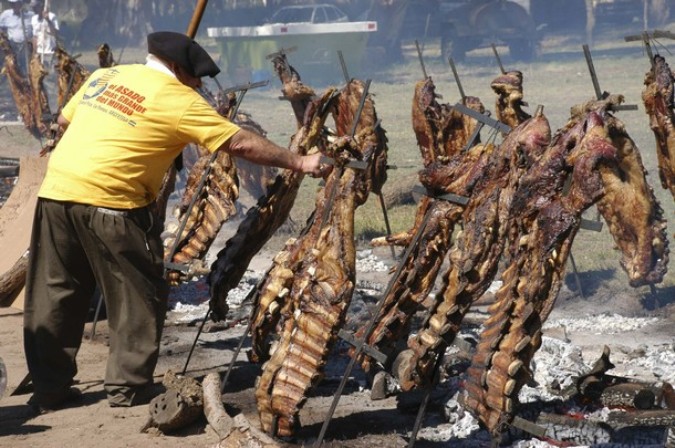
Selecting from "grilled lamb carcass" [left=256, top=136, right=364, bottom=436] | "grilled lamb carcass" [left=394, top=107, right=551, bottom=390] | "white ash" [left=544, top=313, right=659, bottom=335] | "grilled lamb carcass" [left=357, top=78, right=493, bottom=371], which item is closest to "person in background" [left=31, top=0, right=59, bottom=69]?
"white ash" [left=544, top=313, right=659, bottom=335]

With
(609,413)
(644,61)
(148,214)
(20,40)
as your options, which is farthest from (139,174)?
(644,61)

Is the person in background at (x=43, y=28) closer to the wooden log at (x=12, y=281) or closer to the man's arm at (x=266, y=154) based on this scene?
the wooden log at (x=12, y=281)

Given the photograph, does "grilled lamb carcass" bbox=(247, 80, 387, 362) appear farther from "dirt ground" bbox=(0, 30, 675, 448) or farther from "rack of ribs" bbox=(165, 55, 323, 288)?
"dirt ground" bbox=(0, 30, 675, 448)

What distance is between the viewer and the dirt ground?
6535mm

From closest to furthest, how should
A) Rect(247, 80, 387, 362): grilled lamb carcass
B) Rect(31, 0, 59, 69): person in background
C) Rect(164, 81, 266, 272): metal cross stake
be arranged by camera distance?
Rect(247, 80, 387, 362): grilled lamb carcass → Rect(164, 81, 266, 272): metal cross stake → Rect(31, 0, 59, 69): person in background

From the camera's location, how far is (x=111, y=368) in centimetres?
717

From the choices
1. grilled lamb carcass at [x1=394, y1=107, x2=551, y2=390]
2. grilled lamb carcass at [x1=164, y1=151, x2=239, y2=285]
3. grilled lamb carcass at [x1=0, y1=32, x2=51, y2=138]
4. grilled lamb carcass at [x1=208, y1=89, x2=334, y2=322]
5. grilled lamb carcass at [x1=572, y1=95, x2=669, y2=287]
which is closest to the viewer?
grilled lamb carcass at [x1=394, y1=107, x2=551, y2=390]

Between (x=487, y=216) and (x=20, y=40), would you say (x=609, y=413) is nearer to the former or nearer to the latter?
(x=487, y=216)

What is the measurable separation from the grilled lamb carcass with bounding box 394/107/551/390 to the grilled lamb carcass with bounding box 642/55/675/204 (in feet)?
8.80

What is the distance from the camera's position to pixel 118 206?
6.87 metres

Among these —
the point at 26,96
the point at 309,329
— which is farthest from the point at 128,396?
the point at 26,96

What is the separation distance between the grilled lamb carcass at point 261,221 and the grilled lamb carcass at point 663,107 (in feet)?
8.91

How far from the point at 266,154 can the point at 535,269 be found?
1.92 metres

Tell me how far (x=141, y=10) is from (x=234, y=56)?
816 cm
